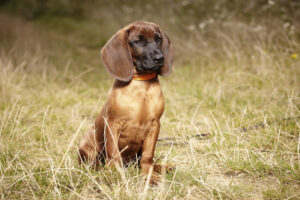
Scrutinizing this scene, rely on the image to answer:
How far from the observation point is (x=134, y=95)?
98.9 inches

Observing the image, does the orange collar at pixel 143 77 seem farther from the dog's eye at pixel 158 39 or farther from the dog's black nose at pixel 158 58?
the dog's eye at pixel 158 39

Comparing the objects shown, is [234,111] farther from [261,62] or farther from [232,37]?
[232,37]

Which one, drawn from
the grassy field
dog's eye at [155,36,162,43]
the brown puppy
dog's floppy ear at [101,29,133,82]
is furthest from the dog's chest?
dog's eye at [155,36,162,43]

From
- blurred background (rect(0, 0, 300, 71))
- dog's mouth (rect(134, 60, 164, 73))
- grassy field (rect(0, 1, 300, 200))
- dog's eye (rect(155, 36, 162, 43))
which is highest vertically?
blurred background (rect(0, 0, 300, 71))

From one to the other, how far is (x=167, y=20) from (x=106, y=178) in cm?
657

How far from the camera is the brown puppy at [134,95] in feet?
8.18

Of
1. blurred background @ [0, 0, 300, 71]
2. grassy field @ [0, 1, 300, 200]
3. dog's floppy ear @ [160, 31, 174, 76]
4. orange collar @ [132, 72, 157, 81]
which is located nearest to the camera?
grassy field @ [0, 1, 300, 200]

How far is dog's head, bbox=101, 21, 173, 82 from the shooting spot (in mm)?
2504

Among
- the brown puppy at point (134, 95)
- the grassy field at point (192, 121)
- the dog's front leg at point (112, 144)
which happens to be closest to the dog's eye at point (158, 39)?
the brown puppy at point (134, 95)

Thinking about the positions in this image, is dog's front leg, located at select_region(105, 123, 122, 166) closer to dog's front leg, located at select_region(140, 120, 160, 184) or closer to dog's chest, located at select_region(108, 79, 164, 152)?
dog's chest, located at select_region(108, 79, 164, 152)

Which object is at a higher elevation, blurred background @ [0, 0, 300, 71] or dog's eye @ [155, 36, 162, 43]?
blurred background @ [0, 0, 300, 71]

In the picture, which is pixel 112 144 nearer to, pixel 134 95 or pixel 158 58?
pixel 134 95

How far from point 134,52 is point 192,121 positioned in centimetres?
116

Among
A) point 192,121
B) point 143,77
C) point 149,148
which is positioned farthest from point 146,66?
point 192,121
